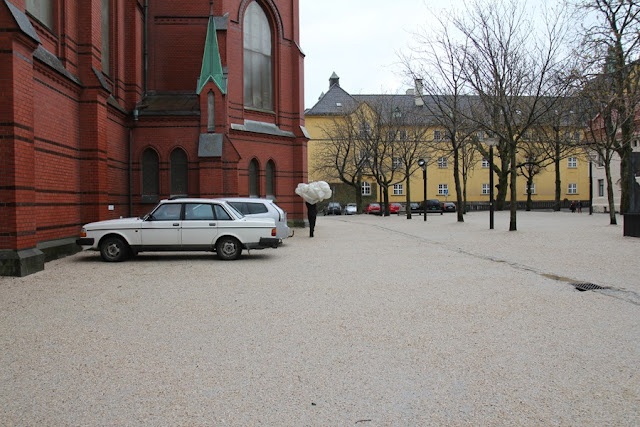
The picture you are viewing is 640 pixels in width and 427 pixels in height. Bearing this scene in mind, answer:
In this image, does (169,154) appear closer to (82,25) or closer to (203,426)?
(82,25)

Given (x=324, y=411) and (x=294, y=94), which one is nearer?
(x=324, y=411)

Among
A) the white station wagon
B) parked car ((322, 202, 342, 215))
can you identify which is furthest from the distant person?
parked car ((322, 202, 342, 215))

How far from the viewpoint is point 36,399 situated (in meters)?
3.88

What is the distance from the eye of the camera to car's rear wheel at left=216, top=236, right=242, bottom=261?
12.8 meters

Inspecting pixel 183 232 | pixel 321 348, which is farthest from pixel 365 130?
pixel 321 348

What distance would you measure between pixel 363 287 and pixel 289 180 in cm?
1863

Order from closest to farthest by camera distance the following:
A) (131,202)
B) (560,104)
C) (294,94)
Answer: (131,202) → (560,104) → (294,94)

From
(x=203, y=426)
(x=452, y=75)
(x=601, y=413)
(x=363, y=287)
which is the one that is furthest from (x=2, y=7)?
(x=452, y=75)

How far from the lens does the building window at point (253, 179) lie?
25.3 m

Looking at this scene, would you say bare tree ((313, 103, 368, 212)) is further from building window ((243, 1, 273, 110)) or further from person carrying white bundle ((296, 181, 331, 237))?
person carrying white bundle ((296, 181, 331, 237))

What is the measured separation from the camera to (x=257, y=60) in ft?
85.3

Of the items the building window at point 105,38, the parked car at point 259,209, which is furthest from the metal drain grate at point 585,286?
the building window at point 105,38

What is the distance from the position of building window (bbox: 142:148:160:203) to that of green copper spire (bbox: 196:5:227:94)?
3.41m

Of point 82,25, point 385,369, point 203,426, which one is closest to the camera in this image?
point 203,426
